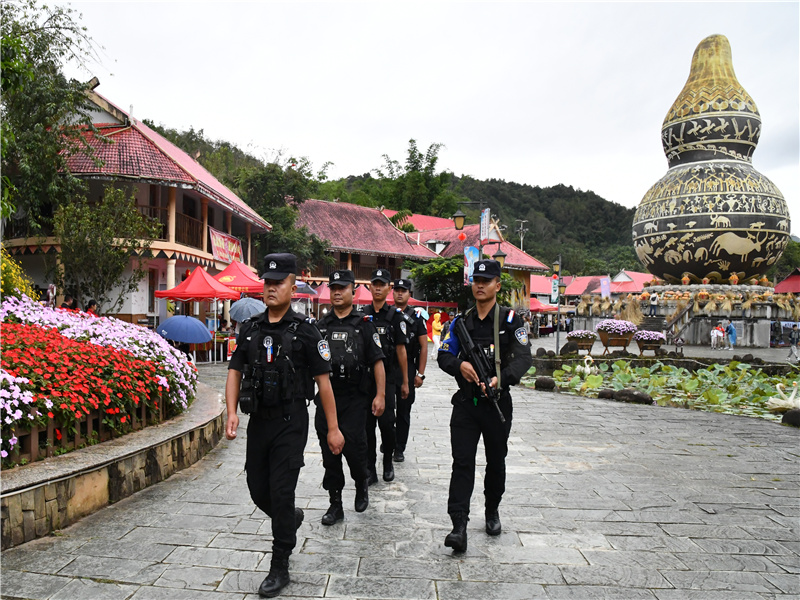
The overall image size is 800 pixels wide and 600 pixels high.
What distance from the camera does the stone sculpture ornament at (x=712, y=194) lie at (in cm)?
2614

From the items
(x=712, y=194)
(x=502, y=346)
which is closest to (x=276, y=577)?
(x=502, y=346)

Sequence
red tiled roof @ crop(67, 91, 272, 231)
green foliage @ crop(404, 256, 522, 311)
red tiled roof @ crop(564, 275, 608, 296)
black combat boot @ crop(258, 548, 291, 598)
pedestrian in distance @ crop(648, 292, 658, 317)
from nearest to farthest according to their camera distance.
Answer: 1. black combat boot @ crop(258, 548, 291, 598)
2. red tiled roof @ crop(67, 91, 272, 231)
3. pedestrian in distance @ crop(648, 292, 658, 317)
4. green foliage @ crop(404, 256, 522, 311)
5. red tiled roof @ crop(564, 275, 608, 296)

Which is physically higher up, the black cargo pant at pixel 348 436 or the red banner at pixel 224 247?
the red banner at pixel 224 247

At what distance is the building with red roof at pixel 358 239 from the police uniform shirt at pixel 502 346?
29133mm

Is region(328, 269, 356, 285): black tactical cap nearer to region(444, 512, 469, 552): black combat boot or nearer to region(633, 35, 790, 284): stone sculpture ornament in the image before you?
region(444, 512, 469, 552): black combat boot

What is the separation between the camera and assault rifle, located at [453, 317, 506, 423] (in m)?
4.00

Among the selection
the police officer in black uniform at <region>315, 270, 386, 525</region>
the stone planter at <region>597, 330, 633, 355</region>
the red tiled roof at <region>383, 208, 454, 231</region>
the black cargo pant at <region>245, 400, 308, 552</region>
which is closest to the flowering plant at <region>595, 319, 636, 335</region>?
the stone planter at <region>597, 330, 633, 355</region>

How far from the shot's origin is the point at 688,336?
999 inches

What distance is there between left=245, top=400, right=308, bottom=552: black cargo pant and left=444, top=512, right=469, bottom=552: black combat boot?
995mm

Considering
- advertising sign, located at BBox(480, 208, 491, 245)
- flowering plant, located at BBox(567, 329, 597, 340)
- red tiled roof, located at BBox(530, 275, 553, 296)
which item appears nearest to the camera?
advertising sign, located at BBox(480, 208, 491, 245)

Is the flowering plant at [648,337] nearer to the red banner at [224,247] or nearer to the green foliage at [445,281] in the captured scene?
the red banner at [224,247]

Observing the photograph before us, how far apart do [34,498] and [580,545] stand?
11.6 ft

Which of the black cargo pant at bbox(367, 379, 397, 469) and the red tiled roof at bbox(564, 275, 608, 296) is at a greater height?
the red tiled roof at bbox(564, 275, 608, 296)

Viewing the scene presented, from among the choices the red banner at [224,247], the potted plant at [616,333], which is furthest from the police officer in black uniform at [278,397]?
the red banner at [224,247]
